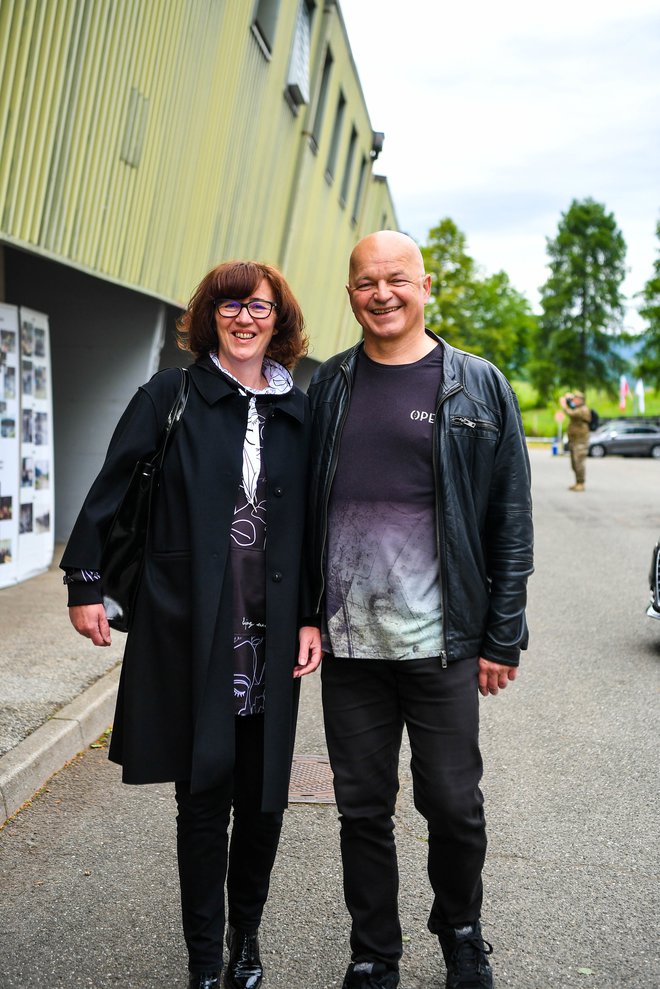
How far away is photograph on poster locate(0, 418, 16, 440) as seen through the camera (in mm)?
9468

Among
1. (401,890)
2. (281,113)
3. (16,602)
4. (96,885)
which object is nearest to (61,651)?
(16,602)

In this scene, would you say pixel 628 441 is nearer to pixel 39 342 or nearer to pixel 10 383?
pixel 39 342

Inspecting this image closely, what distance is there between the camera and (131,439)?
3109mm

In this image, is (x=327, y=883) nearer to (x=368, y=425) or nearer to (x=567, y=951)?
(x=567, y=951)

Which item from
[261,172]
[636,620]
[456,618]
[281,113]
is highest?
[281,113]

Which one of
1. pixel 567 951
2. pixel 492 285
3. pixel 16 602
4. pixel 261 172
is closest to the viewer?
pixel 567 951

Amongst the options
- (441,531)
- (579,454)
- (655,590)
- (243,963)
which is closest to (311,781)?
(243,963)

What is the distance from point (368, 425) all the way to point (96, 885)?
2.02m

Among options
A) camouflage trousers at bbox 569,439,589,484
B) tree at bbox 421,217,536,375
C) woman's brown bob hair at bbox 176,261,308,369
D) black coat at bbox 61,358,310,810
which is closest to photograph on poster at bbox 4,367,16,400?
woman's brown bob hair at bbox 176,261,308,369

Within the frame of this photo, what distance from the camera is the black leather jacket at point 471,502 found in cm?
316

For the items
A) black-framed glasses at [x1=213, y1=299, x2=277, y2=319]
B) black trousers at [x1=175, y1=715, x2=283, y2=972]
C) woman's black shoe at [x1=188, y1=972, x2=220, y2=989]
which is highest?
black-framed glasses at [x1=213, y1=299, x2=277, y2=319]

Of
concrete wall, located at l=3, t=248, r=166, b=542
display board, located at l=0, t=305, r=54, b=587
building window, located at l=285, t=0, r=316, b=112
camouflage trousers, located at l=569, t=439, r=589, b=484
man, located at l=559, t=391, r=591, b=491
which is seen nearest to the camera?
display board, located at l=0, t=305, r=54, b=587

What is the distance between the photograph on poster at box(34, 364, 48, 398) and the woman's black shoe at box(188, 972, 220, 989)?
7.67 m

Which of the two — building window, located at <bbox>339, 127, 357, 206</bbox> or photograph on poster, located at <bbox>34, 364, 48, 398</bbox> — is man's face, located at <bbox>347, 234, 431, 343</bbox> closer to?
photograph on poster, located at <bbox>34, 364, 48, 398</bbox>
